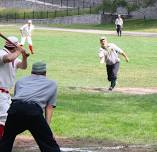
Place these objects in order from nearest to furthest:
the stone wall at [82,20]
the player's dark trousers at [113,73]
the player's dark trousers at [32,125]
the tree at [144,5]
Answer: the player's dark trousers at [32,125], the player's dark trousers at [113,73], the tree at [144,5], the stone wall at [82,20]

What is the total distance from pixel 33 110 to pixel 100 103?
8.58 metres

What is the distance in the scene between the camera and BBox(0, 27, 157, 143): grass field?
12.4 metres

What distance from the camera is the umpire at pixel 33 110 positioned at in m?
8.05

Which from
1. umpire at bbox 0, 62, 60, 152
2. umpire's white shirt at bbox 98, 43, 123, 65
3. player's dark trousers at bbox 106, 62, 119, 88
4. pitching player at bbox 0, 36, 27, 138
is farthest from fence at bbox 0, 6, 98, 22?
umpire at bbox 0, 62, 60, 152

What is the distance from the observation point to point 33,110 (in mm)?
8039

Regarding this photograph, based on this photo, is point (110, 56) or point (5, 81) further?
point (110, 56)

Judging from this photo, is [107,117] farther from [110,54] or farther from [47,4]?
[47,4]

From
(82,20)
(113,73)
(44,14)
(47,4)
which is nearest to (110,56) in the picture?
(113,73)

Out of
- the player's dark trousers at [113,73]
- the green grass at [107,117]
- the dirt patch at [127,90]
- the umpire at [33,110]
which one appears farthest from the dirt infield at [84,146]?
the player's dark trousers at [113,73]

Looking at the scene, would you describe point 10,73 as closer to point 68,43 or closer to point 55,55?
point 55,55

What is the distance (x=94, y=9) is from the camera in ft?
255

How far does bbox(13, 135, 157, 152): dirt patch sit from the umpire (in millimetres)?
1655

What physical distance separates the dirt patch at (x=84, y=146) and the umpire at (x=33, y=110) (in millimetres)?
1655

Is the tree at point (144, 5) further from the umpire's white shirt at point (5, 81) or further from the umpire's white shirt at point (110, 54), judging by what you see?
the umpire's white shirt at point (5, 81)
